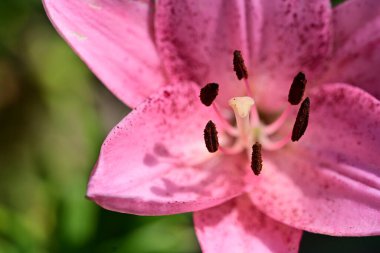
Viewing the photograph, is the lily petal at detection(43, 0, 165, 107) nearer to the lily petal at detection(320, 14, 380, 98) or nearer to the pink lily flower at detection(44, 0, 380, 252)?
the pink lily flower at detection(44, 0, 380, 252)

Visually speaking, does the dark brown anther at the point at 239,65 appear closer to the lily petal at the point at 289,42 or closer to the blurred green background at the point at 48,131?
the lily petal at the point at 289,42

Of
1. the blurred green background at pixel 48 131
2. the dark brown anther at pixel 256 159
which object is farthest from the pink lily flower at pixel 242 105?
the blurred green background at pixel 48 131

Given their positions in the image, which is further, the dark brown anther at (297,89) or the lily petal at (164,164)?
the dark brown anther at (297,89)

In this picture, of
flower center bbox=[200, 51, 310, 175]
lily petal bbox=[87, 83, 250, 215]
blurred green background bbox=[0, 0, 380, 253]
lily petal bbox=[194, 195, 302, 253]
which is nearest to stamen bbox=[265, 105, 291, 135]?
flower center bbox=[200, 51, 310, 175]

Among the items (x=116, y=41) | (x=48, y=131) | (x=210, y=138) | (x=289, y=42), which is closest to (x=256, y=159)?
(x=210, y=138)

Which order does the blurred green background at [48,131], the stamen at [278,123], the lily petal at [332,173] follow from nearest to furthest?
the lily petal at [332,173], the stamen at [278,123], the blurred green background at [48,131]

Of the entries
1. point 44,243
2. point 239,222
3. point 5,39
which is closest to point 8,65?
point 5,39
